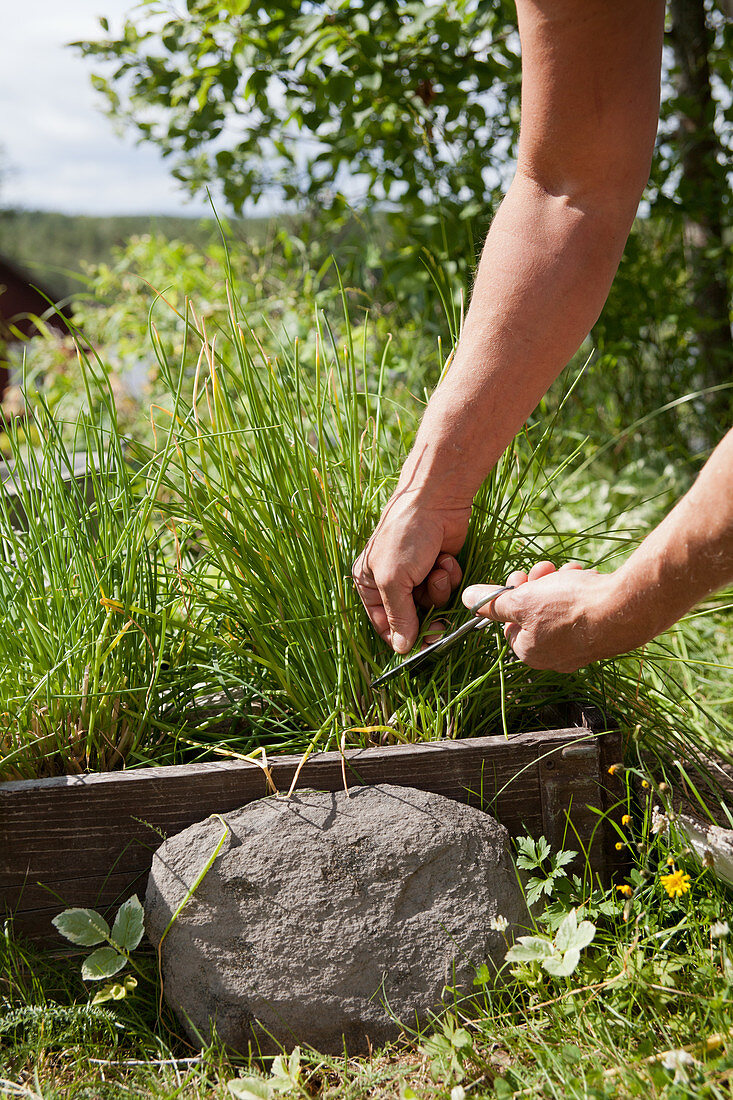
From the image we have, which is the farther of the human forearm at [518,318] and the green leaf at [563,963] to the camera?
the human forearm at [518,318]

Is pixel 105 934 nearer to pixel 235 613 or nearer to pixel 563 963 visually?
pixel 235 613

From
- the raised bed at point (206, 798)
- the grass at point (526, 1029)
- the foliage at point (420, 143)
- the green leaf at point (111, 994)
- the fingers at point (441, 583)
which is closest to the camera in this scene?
the grass at point (526, 1029)

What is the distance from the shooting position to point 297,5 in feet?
8.04

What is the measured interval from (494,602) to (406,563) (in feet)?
0.55

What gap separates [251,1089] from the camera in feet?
3.31

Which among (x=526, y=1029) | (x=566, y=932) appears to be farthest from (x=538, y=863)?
(x=526, y=1029)

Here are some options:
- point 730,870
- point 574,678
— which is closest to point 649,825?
point 730,870

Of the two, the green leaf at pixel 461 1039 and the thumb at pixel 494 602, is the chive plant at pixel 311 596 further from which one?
the green leaf at pixel 461 1039

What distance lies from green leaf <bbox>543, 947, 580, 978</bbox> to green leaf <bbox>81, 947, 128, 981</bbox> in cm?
60

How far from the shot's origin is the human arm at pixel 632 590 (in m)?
0.87

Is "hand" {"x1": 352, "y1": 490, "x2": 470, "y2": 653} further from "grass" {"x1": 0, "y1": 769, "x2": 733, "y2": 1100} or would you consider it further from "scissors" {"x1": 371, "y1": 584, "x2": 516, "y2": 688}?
"grass" {"x1": 0, "y1": 769, "x2": 733, "y2": 1100}

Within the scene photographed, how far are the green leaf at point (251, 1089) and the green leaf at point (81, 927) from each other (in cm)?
29

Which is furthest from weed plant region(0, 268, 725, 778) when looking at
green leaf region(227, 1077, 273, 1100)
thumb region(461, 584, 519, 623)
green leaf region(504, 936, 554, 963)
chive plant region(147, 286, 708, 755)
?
green leaf region(227, 1077, 273, 1100)

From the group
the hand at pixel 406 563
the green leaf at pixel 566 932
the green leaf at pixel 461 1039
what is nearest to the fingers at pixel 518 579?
the hand at pixel 406 563
